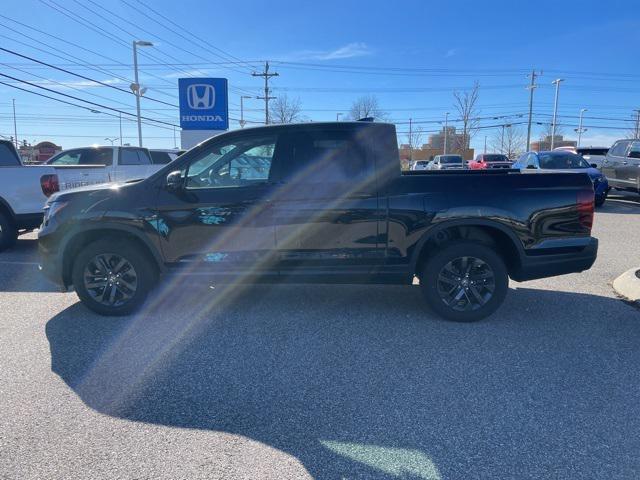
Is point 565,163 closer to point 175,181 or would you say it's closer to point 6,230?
point 175,181

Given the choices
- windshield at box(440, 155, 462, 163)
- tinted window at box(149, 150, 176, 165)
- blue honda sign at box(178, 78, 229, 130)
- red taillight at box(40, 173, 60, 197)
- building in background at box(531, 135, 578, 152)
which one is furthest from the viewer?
building in background at box(531, 135, 578, 152)

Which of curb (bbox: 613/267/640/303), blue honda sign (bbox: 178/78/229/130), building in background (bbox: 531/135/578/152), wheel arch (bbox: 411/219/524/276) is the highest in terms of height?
building in background (bbox: 531/135/578/152)

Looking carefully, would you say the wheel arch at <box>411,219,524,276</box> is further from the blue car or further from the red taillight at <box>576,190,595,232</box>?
the blue car

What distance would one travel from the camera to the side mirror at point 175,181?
451 centimetres

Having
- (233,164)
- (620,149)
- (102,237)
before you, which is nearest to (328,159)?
(233,164)

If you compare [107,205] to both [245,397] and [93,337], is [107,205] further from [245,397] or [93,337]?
[245,397]

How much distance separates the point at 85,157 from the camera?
39.1 ft

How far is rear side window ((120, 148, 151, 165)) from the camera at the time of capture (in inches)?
488

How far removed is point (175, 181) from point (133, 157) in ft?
30.1

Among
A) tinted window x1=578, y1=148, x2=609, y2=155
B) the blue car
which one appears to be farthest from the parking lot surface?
tinted window x1=578, y1=148, x2=609, y2=155

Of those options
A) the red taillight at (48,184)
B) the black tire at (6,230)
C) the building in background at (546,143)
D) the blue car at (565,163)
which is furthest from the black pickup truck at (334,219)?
the building in background at (546,143)

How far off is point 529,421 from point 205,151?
144 inches

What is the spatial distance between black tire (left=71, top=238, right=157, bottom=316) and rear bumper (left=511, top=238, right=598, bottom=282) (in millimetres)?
3844

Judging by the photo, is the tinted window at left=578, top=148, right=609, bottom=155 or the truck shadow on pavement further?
the tinted window at left=578, top=148, right=609, bottom=155
